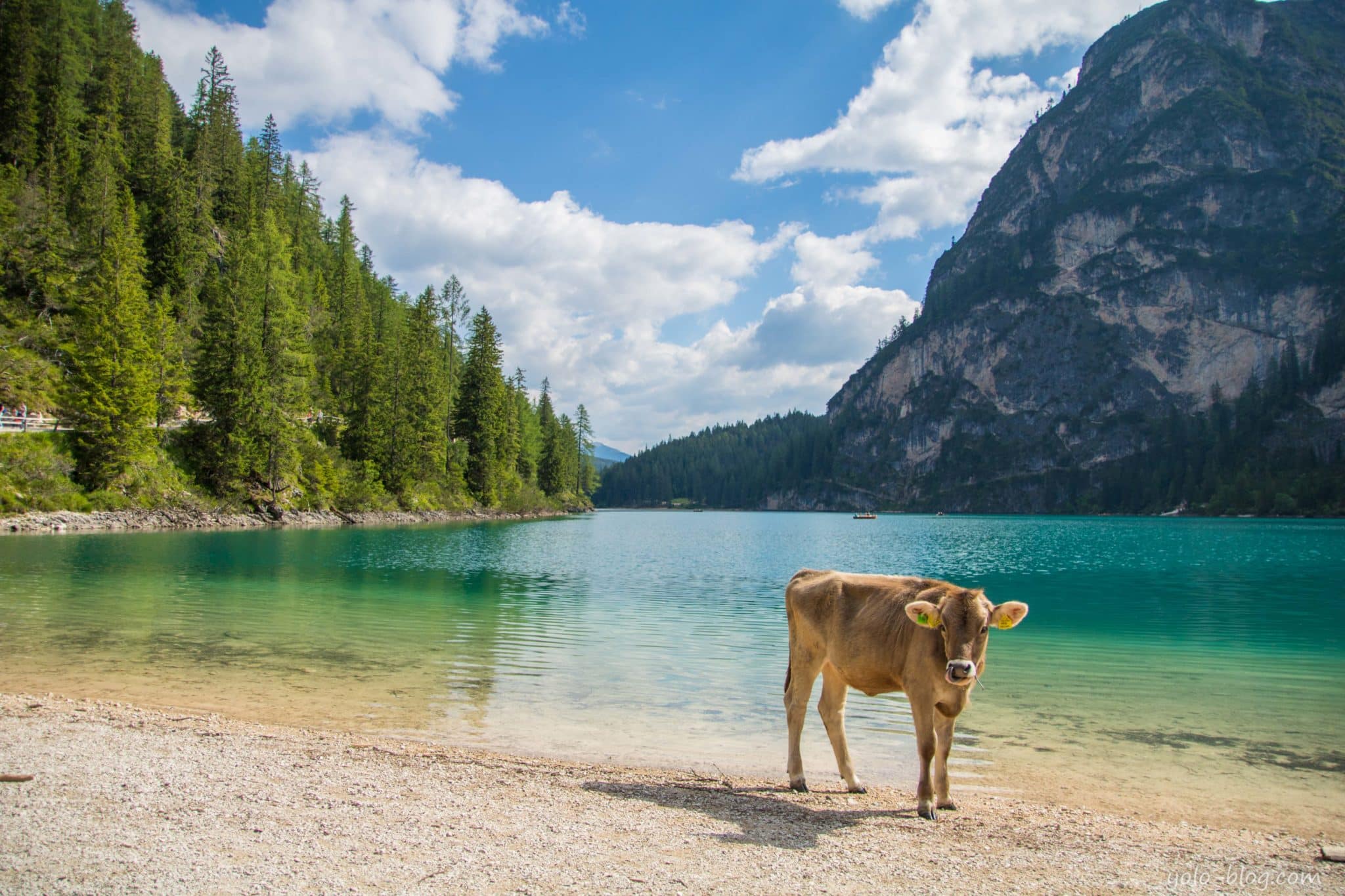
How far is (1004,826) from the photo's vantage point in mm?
6812

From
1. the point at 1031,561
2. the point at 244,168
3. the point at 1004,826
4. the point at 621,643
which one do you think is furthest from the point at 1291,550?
the point at 244,168

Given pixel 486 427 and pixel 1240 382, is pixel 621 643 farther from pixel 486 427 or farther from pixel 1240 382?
pixel 1240 382

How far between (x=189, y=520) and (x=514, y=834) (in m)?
55.5

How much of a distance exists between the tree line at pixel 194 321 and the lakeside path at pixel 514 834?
155ft

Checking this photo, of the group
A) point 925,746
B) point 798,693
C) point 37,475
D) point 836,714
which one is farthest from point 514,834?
point 37,475

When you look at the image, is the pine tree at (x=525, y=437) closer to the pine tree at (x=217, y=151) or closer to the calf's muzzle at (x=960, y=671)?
the pine tree at (x=217, y=151)

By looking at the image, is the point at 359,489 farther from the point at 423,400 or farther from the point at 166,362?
the point at 166,362

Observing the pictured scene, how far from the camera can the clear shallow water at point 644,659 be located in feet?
33.4

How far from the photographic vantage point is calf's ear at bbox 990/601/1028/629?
265 inches

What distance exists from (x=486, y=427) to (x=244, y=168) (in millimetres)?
37852

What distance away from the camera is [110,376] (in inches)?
1849

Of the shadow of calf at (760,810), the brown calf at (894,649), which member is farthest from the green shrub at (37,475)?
the brown calf at (894,649)

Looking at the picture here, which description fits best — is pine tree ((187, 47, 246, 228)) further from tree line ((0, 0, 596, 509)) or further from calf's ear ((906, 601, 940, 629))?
calf's ear ((906, 601, 940, 629))

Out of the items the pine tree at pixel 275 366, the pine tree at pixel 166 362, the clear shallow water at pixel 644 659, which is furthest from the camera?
the pine tree at pixel 275 366
